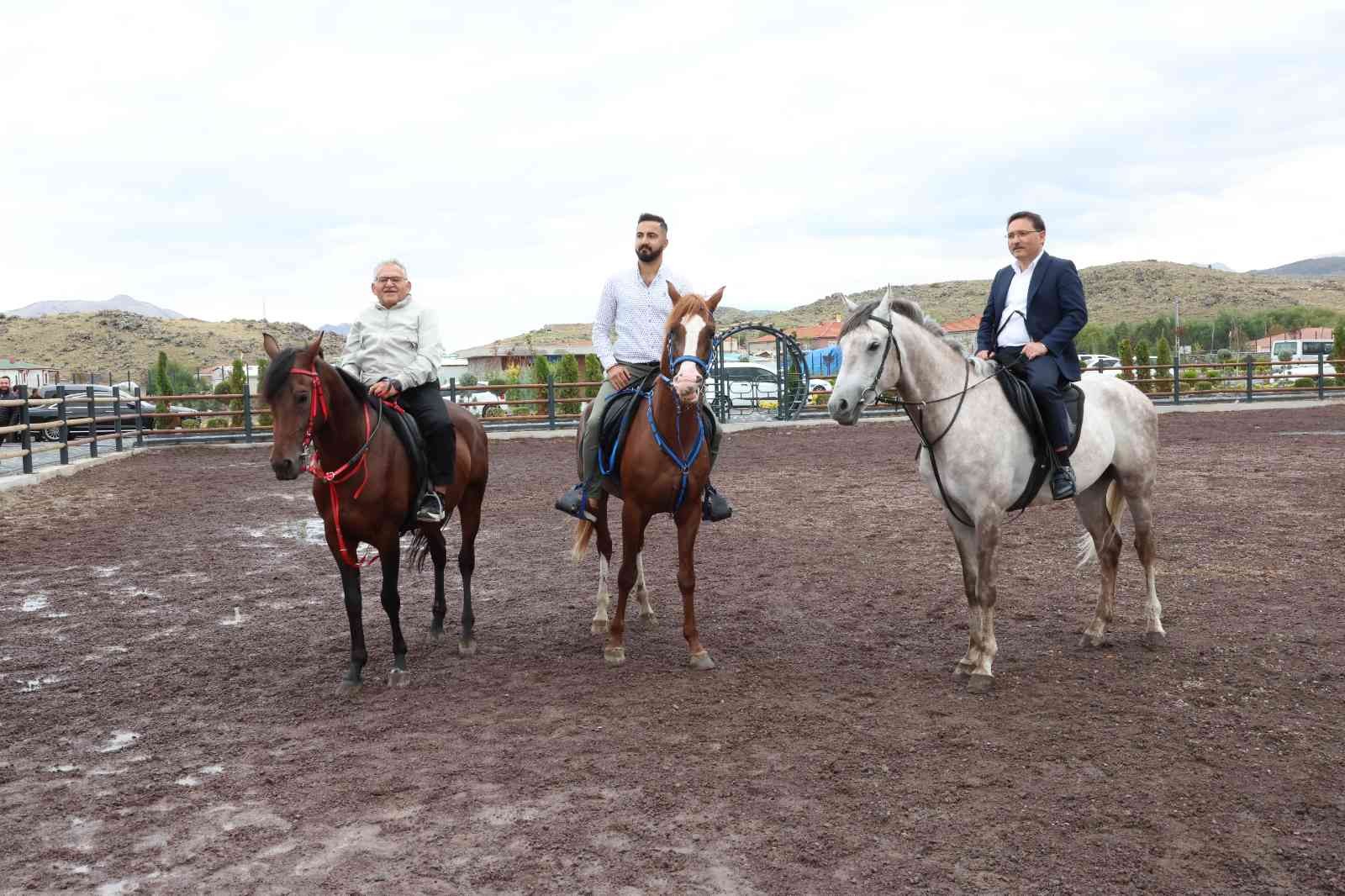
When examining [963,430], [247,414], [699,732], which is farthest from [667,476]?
[247,414]

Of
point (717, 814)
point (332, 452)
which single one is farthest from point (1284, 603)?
point (332, 452)

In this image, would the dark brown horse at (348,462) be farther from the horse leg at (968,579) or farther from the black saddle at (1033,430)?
the black saddle at (1033,430)

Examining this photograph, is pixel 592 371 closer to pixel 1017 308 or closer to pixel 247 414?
pixel 247 414

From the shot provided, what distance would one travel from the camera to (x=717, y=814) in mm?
3555

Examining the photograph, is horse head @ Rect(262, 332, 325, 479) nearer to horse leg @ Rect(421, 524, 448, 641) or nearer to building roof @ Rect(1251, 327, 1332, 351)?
horse leg @ Rect(421, 524, 448, 641)

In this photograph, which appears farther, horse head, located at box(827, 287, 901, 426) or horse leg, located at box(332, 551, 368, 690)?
horse leg, located at box(332, 551, 368, 690)

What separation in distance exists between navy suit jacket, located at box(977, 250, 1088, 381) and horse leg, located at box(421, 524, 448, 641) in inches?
139

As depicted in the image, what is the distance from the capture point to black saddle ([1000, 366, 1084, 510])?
5277mm

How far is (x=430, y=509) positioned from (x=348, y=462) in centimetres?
61

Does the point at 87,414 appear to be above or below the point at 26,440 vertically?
above

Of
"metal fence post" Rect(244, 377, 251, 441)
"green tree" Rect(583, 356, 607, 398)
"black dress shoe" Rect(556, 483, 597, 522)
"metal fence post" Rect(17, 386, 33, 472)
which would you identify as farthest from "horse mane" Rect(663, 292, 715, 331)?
"green tree" Rect(583, 356, 607, 398)

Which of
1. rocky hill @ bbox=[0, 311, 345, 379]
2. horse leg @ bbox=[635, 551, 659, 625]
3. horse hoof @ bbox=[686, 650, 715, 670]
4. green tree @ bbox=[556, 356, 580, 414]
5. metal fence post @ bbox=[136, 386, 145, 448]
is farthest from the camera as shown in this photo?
rocky hill @ bbox=[0, 311, 345, 379]

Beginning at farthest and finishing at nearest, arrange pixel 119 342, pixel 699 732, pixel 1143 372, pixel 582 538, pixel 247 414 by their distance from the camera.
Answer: pixel 119 342 → pixel 1143 372 → pixel 247 414 → pixel 582 538 → pixel 699 732

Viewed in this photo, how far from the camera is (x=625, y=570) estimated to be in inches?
218
